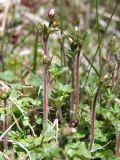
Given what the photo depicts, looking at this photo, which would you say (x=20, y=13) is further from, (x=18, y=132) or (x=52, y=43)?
(x=18, y=132)

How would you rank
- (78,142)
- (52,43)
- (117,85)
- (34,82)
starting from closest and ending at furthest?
(78,142) → (117,85) → (34,82) → (52,43)

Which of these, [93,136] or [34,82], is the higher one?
[34,82]

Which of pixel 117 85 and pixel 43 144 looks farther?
pixel 117 85

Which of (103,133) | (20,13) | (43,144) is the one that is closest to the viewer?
(43,144)

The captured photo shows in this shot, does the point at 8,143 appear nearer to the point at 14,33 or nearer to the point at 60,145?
the point at 60,145

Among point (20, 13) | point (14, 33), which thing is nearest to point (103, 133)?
point (14, 33)

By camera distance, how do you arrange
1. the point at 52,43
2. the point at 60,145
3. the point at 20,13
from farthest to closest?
the point at 20,13 → the point at 52,43 → the point at 60,145

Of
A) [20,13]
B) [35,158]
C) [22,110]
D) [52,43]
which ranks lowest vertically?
[35,158]

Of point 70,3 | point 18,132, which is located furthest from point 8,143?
point 70,3

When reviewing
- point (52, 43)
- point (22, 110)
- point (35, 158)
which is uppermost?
point (52, 43)
